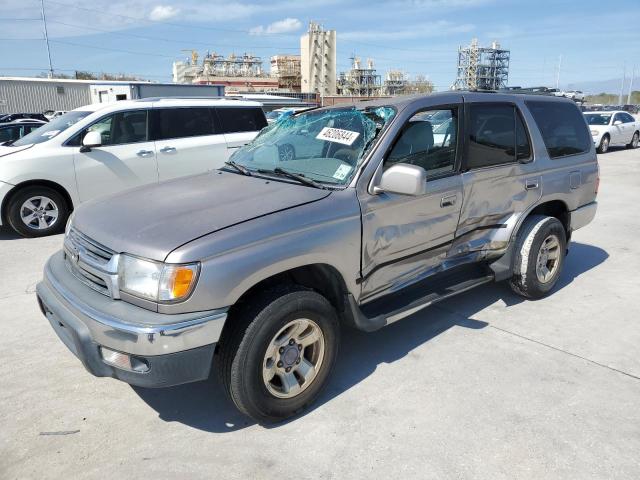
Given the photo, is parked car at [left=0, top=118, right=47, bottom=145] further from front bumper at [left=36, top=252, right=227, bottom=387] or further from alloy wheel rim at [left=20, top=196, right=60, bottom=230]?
front bumper at [left=36, top=252, right=227, bottom=387]

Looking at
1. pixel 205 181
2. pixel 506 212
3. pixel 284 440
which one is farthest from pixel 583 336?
pixel 205 181

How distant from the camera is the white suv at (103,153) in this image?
6805 millimetres

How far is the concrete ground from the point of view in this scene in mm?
2498

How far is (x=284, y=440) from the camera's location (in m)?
2.70

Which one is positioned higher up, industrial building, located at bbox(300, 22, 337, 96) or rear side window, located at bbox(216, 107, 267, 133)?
industrial building, located at bbox(300, 22, 337, 96)

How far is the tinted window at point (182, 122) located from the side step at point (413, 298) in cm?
543

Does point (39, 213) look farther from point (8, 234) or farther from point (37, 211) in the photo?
point (8, 234)

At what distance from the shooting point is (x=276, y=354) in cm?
275

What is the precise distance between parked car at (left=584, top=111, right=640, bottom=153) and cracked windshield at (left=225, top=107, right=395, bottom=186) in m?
17.2

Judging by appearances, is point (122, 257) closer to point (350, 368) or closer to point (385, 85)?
point (350, 368)

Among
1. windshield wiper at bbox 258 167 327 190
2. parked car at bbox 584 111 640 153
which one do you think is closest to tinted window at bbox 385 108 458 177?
windshield wiper at bbox 258 167 327 190

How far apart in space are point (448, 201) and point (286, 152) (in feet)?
3.98

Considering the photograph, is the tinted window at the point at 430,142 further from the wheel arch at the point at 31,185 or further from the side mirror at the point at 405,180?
the wheel arch at the point at 31,185

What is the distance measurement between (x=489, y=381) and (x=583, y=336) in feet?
3.83
